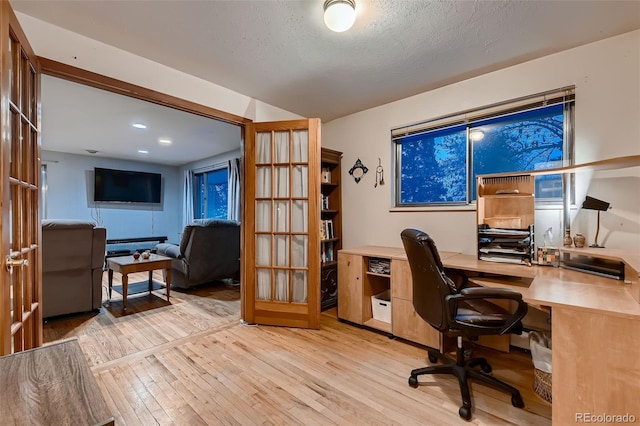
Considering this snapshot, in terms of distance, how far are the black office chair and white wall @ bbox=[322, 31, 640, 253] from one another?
1000 millimetres

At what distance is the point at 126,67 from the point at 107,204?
17.5ft

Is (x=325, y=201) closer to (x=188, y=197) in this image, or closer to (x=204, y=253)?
(x=204, y=253)

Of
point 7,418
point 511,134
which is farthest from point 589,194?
point 7,418

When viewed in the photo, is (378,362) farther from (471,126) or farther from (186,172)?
(186,172)

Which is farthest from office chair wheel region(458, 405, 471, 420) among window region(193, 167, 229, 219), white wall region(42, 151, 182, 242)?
white wall region(42, 151, 182, 242)

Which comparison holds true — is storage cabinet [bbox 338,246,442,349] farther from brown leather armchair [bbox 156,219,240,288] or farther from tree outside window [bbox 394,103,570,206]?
brown leather armchair [bbox 156,219,240,288]

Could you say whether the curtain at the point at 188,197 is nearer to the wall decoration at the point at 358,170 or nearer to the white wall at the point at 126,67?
the white wall at the point at 126,67

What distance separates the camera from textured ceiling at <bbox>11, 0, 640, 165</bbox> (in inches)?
66.9

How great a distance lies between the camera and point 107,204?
20.5 ft

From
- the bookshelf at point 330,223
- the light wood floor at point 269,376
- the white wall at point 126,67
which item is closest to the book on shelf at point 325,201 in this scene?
the bookshelf at point 330,223

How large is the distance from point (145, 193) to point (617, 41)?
7894 mm

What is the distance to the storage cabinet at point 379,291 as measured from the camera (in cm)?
238

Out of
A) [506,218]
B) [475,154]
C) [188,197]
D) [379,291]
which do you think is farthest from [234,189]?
[506,218]

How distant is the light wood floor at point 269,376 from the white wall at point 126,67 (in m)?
A: 2.20
